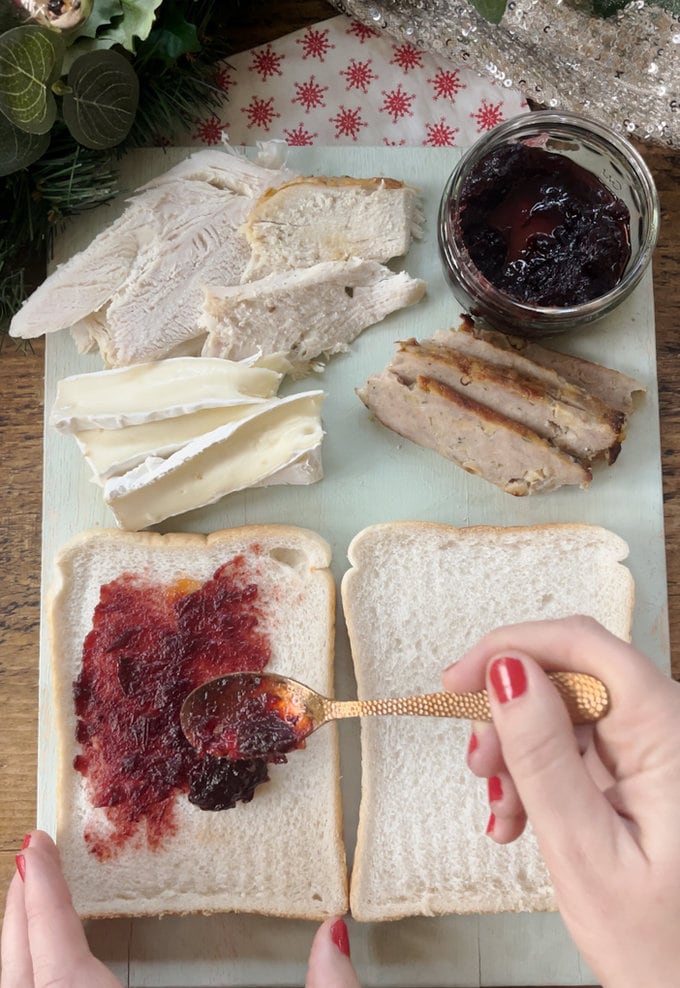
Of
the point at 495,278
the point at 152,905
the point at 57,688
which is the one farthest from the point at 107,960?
the point at 495,278

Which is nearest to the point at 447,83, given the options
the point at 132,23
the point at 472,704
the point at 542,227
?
the point at 542,227

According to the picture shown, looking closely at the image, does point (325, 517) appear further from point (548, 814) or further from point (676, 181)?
point (676, 181)

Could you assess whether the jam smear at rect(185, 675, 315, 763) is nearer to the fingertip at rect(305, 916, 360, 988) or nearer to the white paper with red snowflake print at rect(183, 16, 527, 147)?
the fingertip at rect(305, 916, 360, 988)

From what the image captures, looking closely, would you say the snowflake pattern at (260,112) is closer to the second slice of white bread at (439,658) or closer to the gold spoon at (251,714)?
the second slice of white bread at (439,658)

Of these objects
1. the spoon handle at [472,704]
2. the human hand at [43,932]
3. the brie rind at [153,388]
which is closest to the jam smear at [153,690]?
the human hand at [43,932]

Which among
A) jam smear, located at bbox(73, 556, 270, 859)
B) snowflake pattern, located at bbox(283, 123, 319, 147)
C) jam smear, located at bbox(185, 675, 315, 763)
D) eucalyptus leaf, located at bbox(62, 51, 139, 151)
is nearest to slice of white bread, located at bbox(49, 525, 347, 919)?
jam smear, located at bbox(73, 556, 270, 859)

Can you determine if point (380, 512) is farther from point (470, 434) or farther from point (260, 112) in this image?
point (260, 112)
